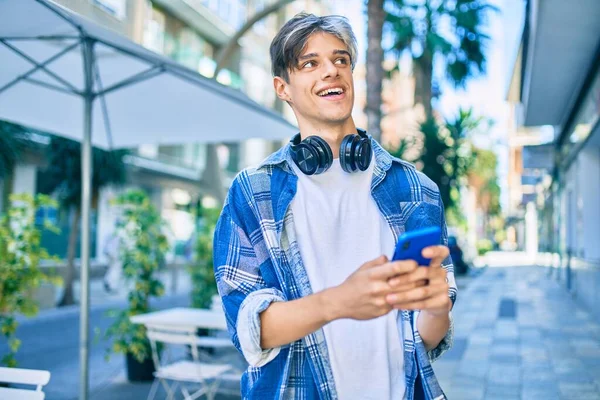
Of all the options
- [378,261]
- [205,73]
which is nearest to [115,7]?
[378,261]

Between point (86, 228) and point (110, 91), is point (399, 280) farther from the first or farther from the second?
point (110, 91)

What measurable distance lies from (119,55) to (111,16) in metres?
0.91

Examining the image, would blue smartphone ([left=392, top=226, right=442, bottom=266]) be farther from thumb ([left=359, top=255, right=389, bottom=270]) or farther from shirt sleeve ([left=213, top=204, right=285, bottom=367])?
shirt sleeve ([left=213, top=204, right=285, bottom=367])

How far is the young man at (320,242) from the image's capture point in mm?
1320

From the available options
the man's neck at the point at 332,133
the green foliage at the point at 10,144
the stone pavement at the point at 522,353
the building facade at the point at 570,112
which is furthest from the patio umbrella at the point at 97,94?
the green foliage at the point at 10,144

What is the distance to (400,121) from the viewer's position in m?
69.5

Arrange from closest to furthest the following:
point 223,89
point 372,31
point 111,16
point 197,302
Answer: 1. point 111,16
2. point 223,89
3. point 197,302
4. point 372,31

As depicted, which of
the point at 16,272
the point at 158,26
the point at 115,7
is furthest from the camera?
the point at 158,26

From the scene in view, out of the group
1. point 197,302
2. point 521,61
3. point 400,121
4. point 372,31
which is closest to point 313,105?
point 197,302

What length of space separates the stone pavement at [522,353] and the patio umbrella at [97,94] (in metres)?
3.25

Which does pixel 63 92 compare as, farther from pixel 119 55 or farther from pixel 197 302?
pixel 197 302

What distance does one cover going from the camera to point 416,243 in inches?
39.6

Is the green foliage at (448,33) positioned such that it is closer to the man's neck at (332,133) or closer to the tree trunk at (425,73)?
the tree trunk at (425,73)

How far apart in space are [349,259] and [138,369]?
5.89 metres
